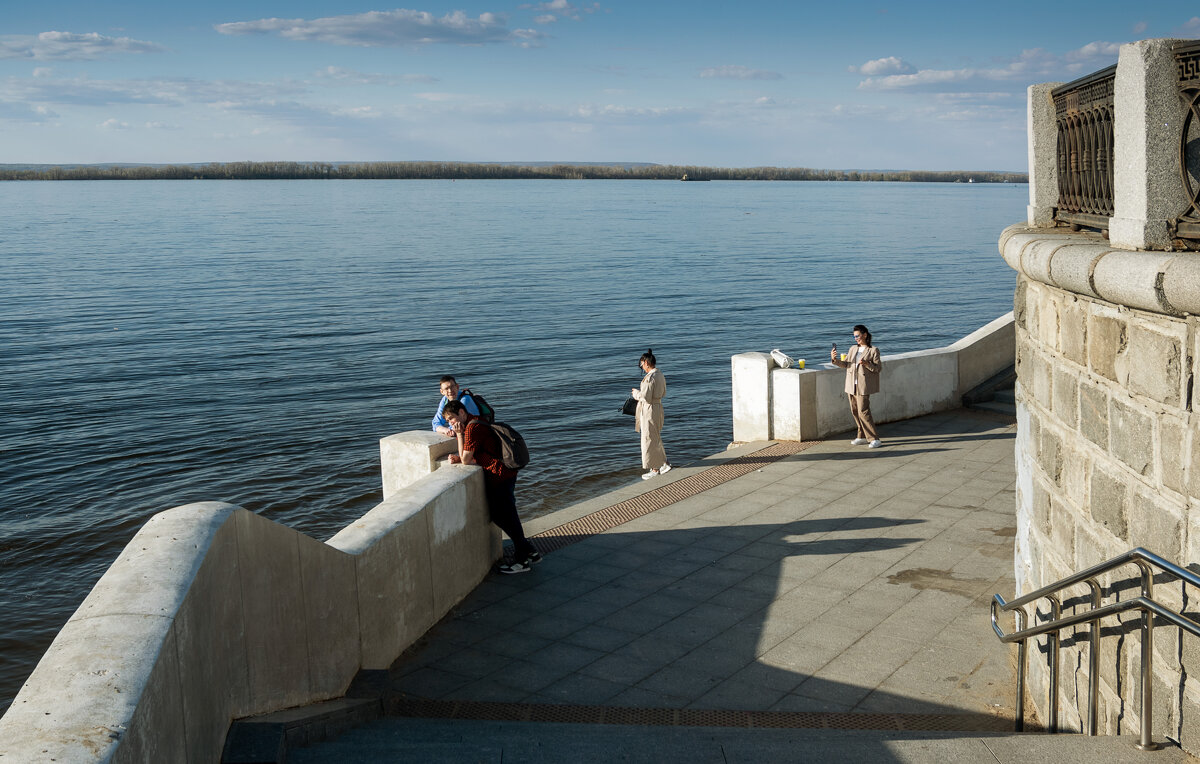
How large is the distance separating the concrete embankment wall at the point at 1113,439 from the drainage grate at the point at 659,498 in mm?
5124

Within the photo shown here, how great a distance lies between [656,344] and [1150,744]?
90.6 ft

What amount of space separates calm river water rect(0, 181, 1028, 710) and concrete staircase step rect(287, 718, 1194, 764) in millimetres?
7487

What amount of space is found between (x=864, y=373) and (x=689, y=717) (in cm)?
780

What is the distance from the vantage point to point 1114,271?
4367 millimetres

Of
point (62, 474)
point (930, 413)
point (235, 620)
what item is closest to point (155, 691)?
point (235, 620)

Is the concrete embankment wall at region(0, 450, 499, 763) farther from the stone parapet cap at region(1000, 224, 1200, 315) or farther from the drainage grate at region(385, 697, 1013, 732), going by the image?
the stone parapet cap at region(1000, 224, 1200, 315)

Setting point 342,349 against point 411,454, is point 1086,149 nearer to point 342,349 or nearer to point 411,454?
point 411,454

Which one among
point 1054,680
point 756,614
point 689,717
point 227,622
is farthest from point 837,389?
point 227,622

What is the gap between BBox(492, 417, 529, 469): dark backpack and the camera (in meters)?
9.30

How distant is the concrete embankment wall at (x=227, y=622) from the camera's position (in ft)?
10.3

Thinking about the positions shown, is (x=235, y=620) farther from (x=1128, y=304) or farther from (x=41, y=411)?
(x=41, y=411)

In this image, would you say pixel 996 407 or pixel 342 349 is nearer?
pixel 996 407

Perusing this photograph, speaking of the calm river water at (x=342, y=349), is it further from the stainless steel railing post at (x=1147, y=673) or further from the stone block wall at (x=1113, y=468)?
the stainless steel railing post at (x=1147, y=673)

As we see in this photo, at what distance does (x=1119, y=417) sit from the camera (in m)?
4.77
